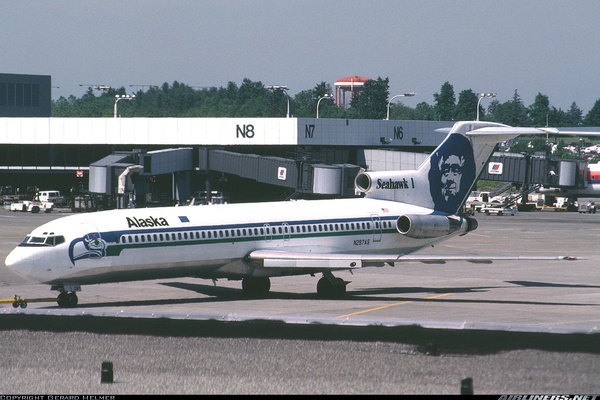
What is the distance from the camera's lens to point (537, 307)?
3528 cm

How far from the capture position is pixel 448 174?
143ft

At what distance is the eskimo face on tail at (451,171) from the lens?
4328 centimetres

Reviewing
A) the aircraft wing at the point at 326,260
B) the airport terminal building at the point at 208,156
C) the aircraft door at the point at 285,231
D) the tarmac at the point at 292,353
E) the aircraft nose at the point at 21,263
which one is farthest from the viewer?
the airport terminal building at the point at 208,156

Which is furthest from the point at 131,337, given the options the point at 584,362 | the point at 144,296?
the point at 144,296

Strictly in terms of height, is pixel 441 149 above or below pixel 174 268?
above

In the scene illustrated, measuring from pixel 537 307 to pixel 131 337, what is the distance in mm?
16490

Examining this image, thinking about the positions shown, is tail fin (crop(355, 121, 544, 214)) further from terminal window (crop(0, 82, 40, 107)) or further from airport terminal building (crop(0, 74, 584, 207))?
terminal window (crop(0, 82, 40, 107))

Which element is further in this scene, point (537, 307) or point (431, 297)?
point (431, 297)

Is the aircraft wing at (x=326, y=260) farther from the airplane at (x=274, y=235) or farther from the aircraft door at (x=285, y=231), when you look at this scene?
the aircraft door at (x=285, y=231)

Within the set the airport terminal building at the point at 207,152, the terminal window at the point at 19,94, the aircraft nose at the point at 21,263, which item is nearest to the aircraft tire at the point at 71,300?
the aircraft nose at the point at 21,263

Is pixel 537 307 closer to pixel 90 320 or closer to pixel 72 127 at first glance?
pixel 90 320

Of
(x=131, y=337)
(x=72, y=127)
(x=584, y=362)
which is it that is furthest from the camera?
(x=72, y=127)

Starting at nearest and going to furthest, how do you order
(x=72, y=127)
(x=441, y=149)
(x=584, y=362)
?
1. (x=584, y=362)
2. (x=441, y=149)
3. (x=72, y=127)

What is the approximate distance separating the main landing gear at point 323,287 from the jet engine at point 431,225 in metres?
3.81
